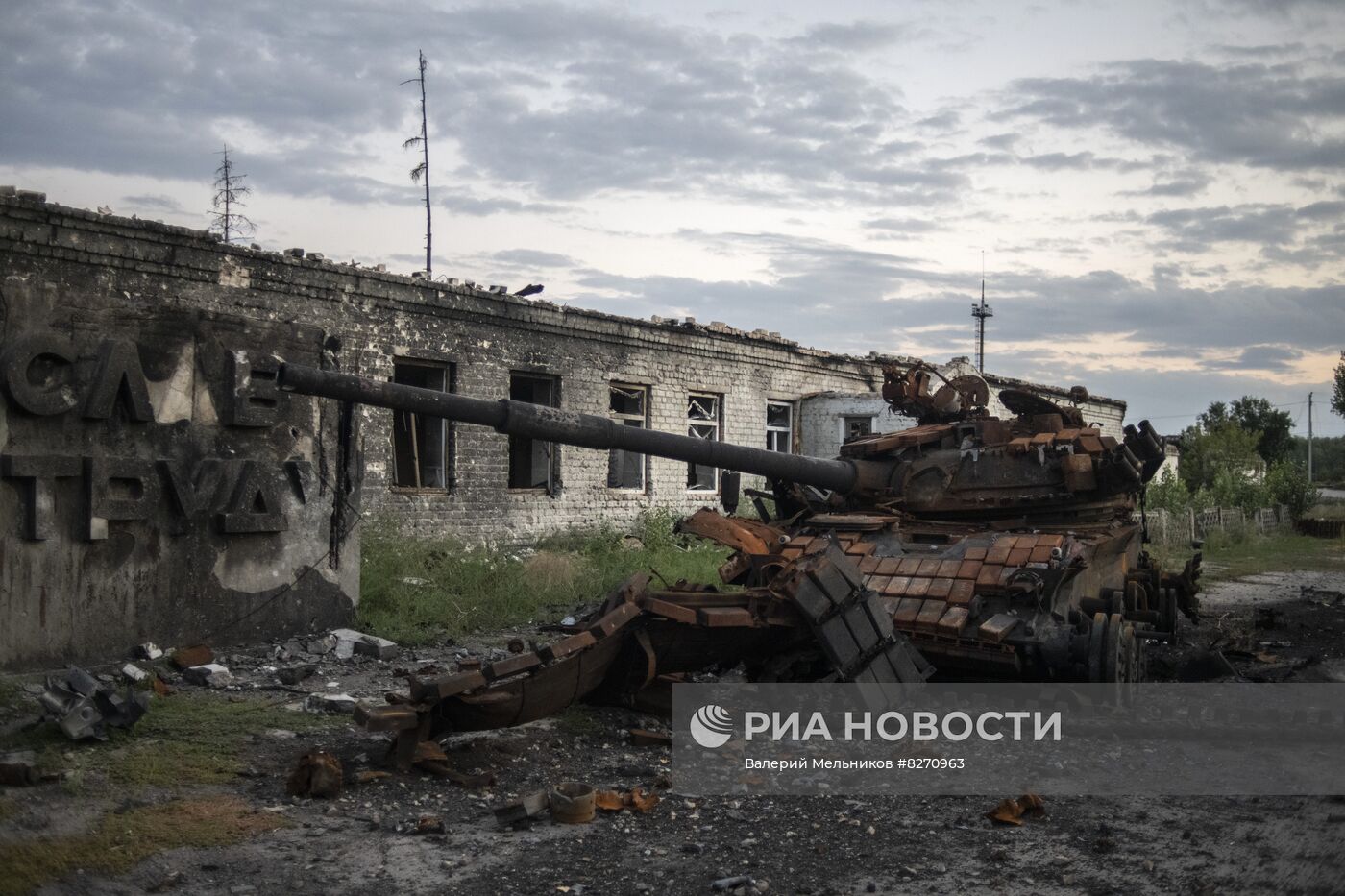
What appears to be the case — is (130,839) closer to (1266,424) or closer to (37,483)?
(37,483)

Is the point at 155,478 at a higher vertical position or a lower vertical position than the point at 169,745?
higher

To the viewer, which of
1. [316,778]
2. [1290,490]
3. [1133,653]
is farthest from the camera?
[1290,490]

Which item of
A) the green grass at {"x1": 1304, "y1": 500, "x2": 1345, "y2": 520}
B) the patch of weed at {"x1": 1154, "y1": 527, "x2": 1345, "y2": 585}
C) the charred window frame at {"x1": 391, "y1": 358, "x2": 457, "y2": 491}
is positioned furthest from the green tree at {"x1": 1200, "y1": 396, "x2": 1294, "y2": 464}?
the charred window frame at {"x1": 391, "y1": 358, "x2": 457, "y2": 491}

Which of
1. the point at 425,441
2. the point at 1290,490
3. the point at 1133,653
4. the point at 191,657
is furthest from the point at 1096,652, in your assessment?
the point at 1290,490

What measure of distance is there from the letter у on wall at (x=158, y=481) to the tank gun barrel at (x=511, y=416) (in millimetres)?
1866

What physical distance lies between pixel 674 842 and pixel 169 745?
3.02 meters

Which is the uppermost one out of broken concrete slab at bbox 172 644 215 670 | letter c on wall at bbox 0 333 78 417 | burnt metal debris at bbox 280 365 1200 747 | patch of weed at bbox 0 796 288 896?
letter c on wall at bbox 0 333 78 417

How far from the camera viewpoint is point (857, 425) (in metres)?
19.2

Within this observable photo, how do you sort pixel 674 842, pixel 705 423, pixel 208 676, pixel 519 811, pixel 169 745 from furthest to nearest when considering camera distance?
pixel 705 423
pixel 208 676
pixel 169 745
pixel 519 811
pixel 674 842

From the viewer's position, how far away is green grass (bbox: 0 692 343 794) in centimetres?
543

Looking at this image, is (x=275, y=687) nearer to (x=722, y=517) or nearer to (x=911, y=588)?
(x=722, y=517)

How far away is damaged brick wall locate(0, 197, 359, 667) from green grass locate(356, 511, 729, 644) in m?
0.68

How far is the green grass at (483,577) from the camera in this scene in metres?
10.1

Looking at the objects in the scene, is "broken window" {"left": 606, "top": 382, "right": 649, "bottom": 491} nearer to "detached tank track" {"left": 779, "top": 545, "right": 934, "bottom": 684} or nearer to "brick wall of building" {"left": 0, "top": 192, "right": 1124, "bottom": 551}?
"brick wall of building" {"left": 0, "top": 192, "right": 1124, "bottom": 551}
